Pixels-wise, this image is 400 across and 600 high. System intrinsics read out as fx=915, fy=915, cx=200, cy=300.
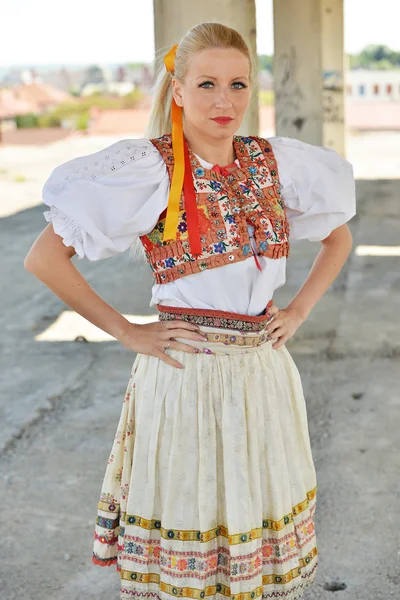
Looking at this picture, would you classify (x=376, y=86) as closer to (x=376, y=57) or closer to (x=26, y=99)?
(x=26, y=99)

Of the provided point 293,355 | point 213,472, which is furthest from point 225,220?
point 293,355

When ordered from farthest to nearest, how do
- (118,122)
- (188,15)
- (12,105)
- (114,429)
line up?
(12,105) < (118,122) < (188,15) < (114,429)

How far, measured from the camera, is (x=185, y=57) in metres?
2.58

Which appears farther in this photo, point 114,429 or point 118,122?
point 118,122

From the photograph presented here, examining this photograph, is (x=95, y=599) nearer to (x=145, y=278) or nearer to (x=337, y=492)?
(x=337, y=492)

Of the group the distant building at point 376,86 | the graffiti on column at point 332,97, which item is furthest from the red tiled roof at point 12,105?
the graffiti on column at point 332,97

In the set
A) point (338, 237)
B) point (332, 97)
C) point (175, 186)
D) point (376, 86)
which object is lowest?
point (376, 86)

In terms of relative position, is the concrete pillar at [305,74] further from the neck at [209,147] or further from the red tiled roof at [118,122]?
the red tiled roof at [118,122]

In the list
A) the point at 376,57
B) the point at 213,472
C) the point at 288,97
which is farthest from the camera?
the point at 376,57

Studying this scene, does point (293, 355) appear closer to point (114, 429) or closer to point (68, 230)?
point (114, 429)

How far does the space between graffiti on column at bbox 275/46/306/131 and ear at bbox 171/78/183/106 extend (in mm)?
13705

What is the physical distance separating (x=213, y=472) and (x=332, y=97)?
1474cm

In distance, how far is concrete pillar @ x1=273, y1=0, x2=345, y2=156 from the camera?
15891 millimetres

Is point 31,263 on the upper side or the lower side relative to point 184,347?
upper
